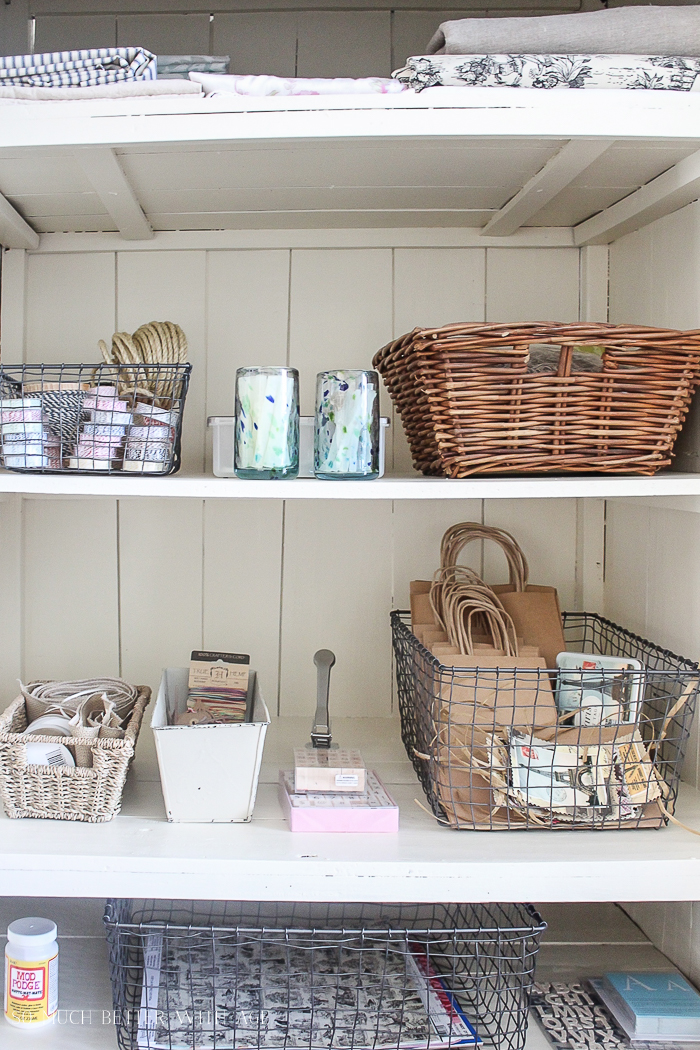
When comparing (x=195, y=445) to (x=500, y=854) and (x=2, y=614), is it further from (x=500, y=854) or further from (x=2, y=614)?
(x=500, y=854)

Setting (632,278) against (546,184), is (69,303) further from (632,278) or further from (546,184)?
(632,278)

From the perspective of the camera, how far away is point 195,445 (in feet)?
4.57

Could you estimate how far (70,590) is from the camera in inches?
55.1

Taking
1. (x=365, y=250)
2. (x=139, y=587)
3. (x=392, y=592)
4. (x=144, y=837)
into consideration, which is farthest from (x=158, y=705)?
(x=365, y=250)

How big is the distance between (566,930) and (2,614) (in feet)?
3.24

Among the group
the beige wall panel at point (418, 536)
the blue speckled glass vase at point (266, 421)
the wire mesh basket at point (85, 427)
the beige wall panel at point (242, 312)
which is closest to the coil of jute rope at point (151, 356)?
the wire mesh basket at point (85, 427)

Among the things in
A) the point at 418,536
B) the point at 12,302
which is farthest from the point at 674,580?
the point at 12,302

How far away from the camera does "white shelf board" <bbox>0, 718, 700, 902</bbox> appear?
0.93 meters

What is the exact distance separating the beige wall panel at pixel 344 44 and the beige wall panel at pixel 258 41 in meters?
0.02

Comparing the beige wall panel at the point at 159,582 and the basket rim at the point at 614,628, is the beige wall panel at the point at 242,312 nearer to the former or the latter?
the beige wall panel at the point at 159,582

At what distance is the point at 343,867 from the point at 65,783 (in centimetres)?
34

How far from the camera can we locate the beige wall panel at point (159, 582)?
139cm

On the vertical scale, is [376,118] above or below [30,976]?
above

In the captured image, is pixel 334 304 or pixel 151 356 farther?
pixel 334 304
